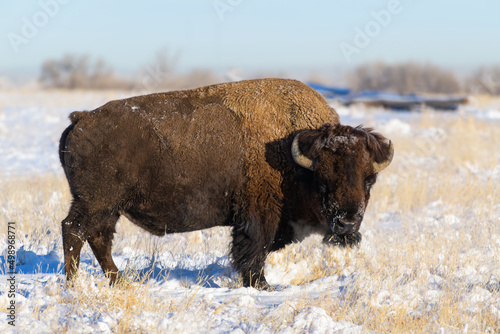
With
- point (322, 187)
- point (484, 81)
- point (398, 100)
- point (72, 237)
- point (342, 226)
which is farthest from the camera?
point (484, 81)

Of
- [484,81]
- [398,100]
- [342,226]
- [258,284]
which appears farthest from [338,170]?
[484,81]

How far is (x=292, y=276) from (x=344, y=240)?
81 cm

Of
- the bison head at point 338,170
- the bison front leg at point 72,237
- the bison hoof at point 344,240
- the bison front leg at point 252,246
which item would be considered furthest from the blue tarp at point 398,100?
the bison front leg at point 72,237

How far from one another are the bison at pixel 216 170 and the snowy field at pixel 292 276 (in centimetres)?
50

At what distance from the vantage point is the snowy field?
3.98m

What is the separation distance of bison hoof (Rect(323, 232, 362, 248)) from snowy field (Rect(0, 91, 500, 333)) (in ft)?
1.05

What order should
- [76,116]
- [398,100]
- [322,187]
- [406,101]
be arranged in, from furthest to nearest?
[398,100] → [406,101] → [76,116] → [322,187]

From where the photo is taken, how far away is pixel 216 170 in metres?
5.12

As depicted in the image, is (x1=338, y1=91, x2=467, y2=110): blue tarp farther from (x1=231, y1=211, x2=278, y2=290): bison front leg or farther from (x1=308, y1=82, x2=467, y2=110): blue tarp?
(x1=231, y1=211, x2=278, y2=290): bison front leg

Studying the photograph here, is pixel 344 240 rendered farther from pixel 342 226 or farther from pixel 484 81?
pixel 484 81

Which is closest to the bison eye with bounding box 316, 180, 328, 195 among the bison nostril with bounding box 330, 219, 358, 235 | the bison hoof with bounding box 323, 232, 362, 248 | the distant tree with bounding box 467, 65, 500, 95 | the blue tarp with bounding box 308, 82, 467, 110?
the bison nostril with bounding box 330, 219, 358, 235

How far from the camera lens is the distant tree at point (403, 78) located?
4681cm

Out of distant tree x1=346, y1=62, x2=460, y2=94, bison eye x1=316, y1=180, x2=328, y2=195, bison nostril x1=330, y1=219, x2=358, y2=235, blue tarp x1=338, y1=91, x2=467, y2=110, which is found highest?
bison eye x1=316, y1=180, x2=328, y2=195

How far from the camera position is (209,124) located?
5230mm
